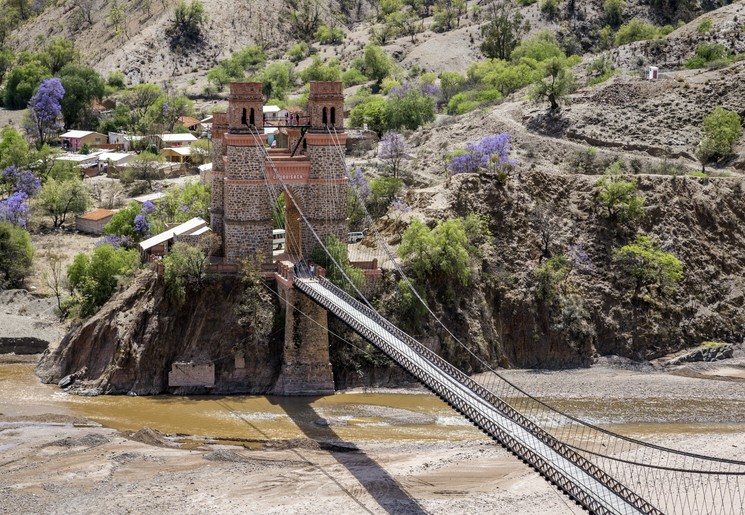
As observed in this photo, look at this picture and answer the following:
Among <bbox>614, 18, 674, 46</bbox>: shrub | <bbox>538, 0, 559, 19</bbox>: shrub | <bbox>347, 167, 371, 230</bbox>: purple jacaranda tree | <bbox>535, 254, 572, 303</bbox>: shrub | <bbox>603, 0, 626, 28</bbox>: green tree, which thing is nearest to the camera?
<bbox>535, 254, 572, 303</bbox>: shrub

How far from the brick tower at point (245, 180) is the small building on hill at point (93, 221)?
78.0 feet

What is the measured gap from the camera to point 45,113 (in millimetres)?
94875

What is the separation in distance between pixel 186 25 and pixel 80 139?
37.5 m

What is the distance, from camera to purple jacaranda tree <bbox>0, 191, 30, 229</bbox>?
6906 cm

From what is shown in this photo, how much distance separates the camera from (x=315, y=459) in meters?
41.2

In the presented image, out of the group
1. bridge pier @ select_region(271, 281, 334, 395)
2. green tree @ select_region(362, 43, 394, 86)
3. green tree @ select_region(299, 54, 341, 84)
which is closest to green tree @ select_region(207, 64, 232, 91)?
green tree @ select_region(299, 54, 341, 84)

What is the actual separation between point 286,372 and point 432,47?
72.9 meters

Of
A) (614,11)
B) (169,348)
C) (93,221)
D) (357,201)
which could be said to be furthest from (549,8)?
(169,348)

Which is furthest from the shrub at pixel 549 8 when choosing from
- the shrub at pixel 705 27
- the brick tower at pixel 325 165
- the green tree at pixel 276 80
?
the brick tower at pixel 325 165

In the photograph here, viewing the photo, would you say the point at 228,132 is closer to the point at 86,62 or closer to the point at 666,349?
the point at 666,349

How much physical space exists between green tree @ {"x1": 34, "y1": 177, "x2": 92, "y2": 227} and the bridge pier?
97.5ft

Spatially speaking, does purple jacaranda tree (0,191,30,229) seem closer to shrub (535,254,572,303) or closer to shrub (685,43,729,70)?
shrub (535,254,572,303)

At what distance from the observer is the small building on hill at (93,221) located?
241 ft

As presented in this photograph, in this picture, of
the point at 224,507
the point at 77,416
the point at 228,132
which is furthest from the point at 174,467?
the point at 228,132
